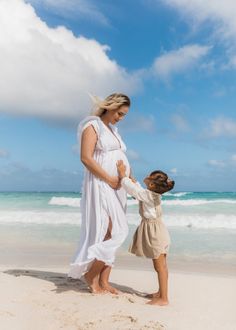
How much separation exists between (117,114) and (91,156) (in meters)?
0.58

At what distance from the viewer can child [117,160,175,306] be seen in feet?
14.8

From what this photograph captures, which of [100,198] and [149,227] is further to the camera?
[100,198]

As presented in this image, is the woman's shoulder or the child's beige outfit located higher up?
the woman's shoulder

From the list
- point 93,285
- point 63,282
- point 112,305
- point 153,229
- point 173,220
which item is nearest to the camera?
point 112,305

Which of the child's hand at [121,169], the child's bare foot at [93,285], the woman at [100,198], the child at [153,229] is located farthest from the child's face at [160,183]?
the child's bare foot at [93,285]

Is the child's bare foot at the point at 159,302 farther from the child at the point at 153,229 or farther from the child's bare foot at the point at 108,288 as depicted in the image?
the child's bare foot at the point at 108,288

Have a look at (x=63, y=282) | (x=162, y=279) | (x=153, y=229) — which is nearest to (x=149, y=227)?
(x=153, y=229)

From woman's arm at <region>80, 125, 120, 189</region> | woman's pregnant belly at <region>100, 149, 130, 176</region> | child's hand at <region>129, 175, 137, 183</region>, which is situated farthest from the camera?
child's hand at <region>129, 175, 137, 183</region>

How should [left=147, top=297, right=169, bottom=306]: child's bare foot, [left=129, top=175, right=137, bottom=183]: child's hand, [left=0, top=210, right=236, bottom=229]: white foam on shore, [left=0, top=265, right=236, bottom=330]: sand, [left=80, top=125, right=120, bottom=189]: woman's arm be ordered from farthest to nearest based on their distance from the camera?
[left=0, top=210, right=236, bottom=229]: white foam on shore < [left=129, top=175, right=137, bottom=183]: child's hand < [left=80, top=125, right=120, bottom=189]: woman's arm < [left=147, top=297, right=169, bottom=306]: child's bare foot < [left=0, top=265, right=236, bottom=330]: sand

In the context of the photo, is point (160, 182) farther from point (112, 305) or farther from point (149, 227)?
point (112, 305)

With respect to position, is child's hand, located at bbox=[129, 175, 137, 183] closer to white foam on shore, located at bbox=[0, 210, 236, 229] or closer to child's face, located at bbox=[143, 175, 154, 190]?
child's face, located at bbox=[143, 175, 154, 190]

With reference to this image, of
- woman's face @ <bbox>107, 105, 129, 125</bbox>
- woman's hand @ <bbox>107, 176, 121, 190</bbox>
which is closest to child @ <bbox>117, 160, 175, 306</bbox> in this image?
woman's hand @ <bbox>107, 176, 121, 190</bbox>

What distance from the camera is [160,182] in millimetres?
4441

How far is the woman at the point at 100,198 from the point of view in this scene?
4758mm
